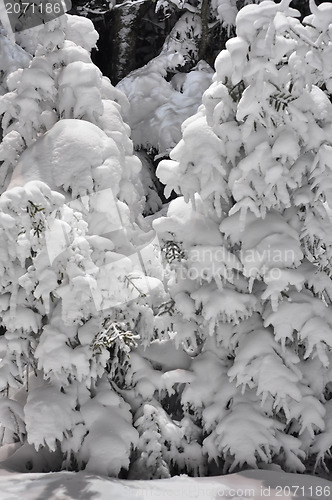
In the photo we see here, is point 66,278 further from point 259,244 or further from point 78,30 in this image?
point 78,30

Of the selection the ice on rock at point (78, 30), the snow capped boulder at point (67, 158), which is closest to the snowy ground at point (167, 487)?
the snow capped boulder at point (67, 158)

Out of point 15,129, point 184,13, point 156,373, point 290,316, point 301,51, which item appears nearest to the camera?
point 301,51

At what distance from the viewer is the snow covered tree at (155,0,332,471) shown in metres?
4.50

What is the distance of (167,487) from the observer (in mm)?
4363

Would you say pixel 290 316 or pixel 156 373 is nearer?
pixel 290 316

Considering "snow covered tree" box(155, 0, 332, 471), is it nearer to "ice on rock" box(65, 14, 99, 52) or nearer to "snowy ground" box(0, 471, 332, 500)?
"snowy ground" box(0, 471, 332, 500)

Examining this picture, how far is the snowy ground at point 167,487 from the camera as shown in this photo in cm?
417

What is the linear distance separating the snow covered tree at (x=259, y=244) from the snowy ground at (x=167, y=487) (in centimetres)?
36

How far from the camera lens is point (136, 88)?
30.1 feet

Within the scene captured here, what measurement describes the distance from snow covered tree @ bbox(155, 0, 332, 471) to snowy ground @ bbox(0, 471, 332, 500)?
1.18ft

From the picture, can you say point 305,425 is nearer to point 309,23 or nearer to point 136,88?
point 309,23

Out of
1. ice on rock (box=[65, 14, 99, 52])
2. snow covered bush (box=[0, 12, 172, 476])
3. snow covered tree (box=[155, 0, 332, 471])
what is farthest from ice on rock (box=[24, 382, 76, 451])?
ice on rock (box=[65, 14, 99, 52])

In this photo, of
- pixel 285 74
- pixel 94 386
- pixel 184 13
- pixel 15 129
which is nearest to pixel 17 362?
pixel 94 386

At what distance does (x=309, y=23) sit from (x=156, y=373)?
3.05m
